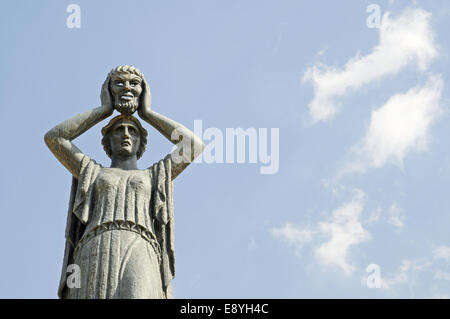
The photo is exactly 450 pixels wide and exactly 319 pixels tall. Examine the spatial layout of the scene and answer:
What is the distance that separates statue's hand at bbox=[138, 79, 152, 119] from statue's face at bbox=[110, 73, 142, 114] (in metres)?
0.09

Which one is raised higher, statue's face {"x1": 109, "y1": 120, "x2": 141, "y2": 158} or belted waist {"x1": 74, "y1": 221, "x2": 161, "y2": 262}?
statue's face {"x1": 109, "y1": 120, "x2": 141, "y2": 158}

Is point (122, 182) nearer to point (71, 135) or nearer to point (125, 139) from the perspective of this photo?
point (125, 139)

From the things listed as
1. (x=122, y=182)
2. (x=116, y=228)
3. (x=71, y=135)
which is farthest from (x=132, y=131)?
(x=116, y=228)

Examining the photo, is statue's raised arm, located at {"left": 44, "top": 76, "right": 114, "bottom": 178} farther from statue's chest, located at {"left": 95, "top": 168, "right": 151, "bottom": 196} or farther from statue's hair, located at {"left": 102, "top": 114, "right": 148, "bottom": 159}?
statue's chest, located at {"left": 95, "top": 168, "right": 151, "bottom": 196}

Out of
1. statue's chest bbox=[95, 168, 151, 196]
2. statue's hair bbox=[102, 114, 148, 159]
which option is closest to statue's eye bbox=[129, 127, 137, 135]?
statue's hair bbox=[102, 114, 148, 159]

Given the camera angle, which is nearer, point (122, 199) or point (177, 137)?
point (122, 199)

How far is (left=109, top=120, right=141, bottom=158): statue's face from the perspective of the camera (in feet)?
54.2

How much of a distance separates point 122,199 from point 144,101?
95.4 inches

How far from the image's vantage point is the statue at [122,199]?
14227mm

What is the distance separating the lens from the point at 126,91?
16734mm

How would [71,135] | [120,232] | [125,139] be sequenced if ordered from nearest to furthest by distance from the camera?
1. [120,232]
2. [71,135]
3. [125,139]
